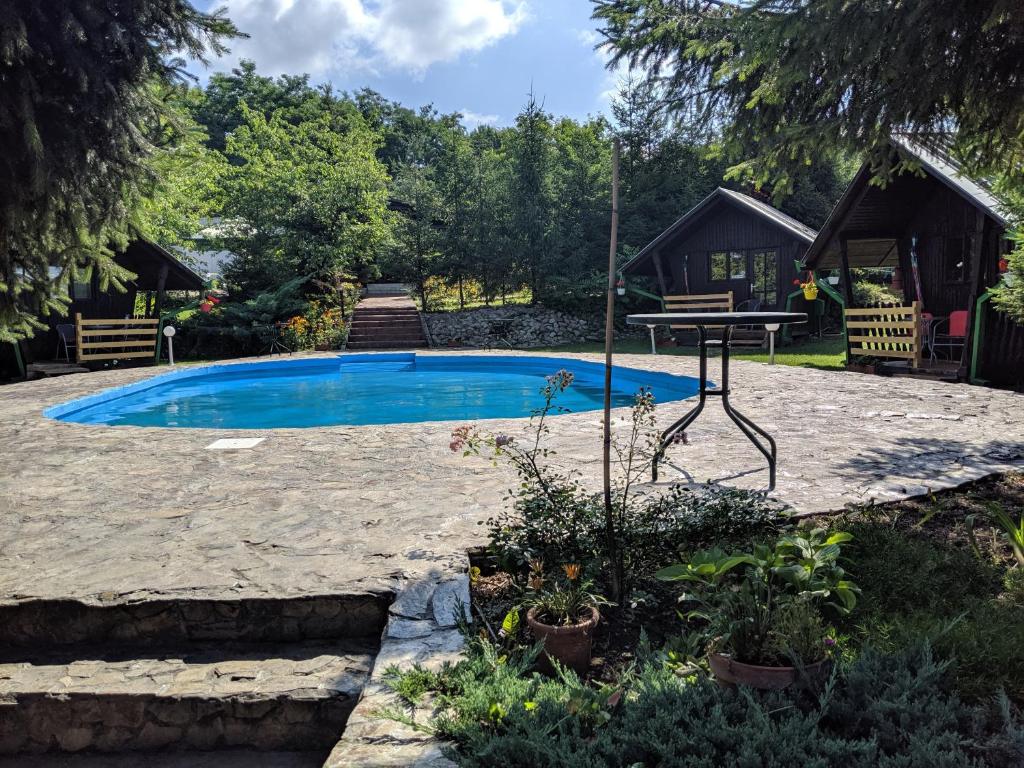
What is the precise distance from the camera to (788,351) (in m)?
17.7

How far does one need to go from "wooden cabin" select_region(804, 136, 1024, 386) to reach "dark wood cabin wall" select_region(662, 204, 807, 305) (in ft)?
11.7

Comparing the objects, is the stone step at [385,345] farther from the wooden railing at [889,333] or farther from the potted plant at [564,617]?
the potted plant at [564,617]

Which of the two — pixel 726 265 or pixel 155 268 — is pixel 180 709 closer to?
→ pixel 155 268

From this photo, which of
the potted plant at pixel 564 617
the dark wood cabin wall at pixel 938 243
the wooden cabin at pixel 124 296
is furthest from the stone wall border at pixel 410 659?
the wooden cabin at pixel 124 296

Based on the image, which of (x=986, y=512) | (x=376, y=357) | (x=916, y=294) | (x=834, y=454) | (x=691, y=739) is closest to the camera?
(x=691, y=739)

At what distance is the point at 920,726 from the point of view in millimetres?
1958

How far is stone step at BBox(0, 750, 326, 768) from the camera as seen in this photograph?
2.51 meters

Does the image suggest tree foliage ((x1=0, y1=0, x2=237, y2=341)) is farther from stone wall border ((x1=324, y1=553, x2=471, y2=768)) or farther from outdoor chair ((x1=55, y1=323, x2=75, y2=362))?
outdoor chair ((x1=55, y1=323, x2=75, y2=362))

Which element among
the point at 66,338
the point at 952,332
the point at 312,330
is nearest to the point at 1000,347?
the point at 952,332

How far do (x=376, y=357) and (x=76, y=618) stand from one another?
1432 centimetres

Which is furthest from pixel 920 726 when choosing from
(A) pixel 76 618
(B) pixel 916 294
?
(B) pixel 916 294

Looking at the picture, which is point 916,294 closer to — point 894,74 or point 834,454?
point 834,454

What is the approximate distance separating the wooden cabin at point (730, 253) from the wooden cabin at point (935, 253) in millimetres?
3683

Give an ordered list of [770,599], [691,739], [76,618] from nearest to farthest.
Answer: [691,739], [770,599], [76,618]
